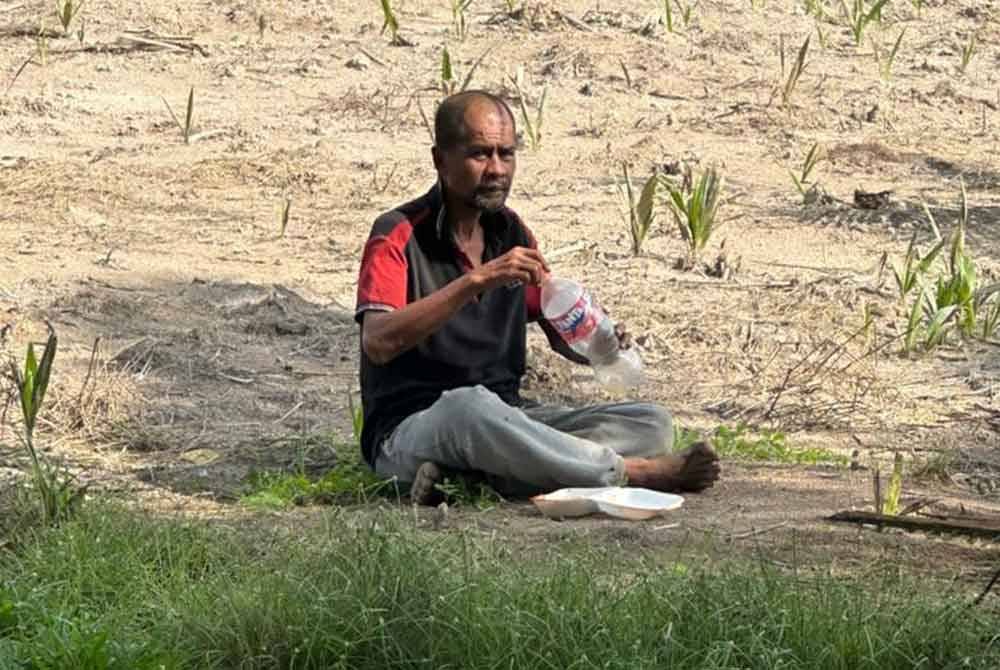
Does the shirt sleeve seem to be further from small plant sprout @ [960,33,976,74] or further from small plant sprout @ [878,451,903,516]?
small plant sprout @ [960,33,976,74]

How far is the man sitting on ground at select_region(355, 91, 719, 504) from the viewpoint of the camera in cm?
589

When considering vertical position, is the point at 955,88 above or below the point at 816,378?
above

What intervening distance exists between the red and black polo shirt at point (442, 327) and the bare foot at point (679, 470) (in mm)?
456

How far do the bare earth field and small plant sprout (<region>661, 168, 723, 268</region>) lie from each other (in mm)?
147

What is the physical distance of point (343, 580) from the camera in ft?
14.9

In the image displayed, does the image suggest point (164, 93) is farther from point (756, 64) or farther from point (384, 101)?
point (756, 64)

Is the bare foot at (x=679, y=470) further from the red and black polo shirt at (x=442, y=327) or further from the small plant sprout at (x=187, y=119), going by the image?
the small plant sprout at (x=187, y=119)

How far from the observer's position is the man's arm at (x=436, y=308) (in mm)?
5691

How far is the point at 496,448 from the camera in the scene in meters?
5.91

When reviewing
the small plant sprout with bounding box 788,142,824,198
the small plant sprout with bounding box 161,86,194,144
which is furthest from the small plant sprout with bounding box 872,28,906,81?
the small plant sprout with bounding box 161,86,194,144

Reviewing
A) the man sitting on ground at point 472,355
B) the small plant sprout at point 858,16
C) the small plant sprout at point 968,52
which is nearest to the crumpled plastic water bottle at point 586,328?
the man sitting on ground at point 472,355

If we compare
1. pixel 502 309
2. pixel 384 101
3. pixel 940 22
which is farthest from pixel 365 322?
pixel 940 22

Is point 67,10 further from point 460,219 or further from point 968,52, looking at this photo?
point 460,219

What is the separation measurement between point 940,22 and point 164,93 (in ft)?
14.1
